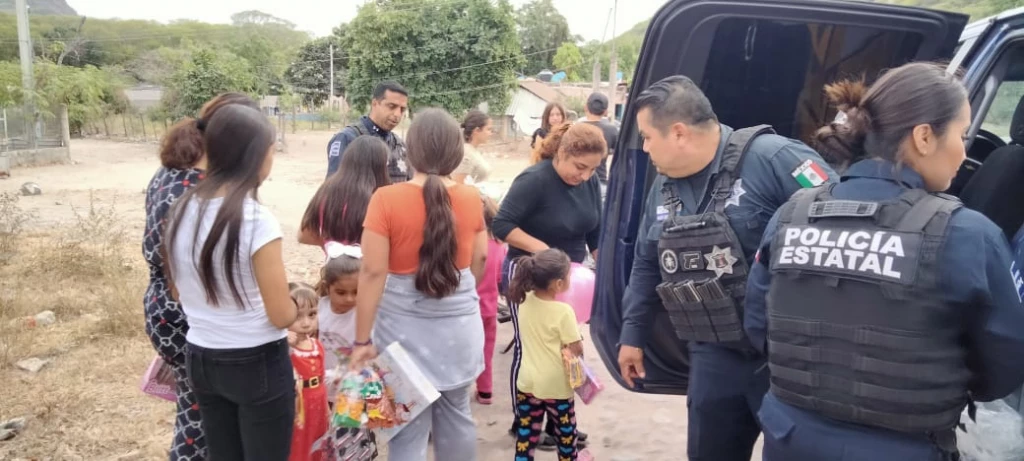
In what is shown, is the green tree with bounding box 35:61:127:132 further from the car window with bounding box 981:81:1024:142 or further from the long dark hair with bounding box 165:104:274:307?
the car window with bounding box 981:81:1024:142

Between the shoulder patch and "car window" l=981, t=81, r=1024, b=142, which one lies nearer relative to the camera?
the shoulder patch

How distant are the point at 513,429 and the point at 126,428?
2.02 metres

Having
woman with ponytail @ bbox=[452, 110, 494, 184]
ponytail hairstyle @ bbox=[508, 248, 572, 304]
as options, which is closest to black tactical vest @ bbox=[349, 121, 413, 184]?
woman with ponytail @ bbox=[452, 110, 494, 184]

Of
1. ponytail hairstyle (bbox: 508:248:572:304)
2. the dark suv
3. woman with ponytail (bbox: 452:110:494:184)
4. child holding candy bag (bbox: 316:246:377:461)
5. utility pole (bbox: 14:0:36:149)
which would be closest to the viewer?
the dark suv

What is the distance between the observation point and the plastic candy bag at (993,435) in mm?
1769

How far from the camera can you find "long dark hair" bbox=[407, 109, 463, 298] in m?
2.59

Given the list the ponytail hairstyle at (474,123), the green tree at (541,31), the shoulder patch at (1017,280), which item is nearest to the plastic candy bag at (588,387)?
the shoulder patch at (1017,280)

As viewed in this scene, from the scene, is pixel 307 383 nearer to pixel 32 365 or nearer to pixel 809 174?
pixel 809 174

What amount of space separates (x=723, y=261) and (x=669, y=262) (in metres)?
0.18

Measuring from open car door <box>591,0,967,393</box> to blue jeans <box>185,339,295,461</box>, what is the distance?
4.22 ft

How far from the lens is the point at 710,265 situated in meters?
2.20

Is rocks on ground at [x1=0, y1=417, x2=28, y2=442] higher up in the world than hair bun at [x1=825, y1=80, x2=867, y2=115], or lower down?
lower down

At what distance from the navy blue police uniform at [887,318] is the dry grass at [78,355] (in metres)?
3.10

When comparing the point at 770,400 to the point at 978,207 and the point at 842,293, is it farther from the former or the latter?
the point at 978,207
